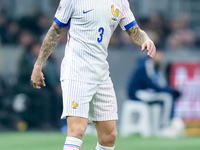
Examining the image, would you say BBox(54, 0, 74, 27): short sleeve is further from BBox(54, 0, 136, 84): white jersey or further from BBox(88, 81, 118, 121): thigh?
BBox(88, 81, 118, 121): thigh

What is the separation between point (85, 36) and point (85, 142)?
5.67 meters

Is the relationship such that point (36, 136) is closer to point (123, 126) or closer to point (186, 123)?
point (123, 126)

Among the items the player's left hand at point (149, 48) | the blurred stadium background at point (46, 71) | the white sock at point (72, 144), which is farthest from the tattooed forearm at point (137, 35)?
the blurred stadium background at point (46, 71)

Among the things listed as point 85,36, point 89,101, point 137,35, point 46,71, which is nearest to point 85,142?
point 46,71

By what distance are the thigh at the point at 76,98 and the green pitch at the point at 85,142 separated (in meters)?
4.12

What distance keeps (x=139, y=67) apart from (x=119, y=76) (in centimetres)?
217

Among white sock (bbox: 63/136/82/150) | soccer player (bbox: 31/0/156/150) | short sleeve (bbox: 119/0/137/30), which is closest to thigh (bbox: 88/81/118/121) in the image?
soccer player (bbox: 31/0/156/150)

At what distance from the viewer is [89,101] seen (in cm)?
687

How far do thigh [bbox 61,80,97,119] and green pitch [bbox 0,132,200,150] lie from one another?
412cm

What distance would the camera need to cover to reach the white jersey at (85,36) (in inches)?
271

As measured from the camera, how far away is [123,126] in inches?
586

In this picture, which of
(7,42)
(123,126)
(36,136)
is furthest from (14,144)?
(7,42)

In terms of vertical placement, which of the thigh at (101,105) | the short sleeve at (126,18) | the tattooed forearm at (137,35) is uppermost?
the short sleeve at (126,18)

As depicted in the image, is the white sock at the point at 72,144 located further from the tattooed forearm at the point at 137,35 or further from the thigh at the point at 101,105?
the tattooed forearm at the point at 137,35
